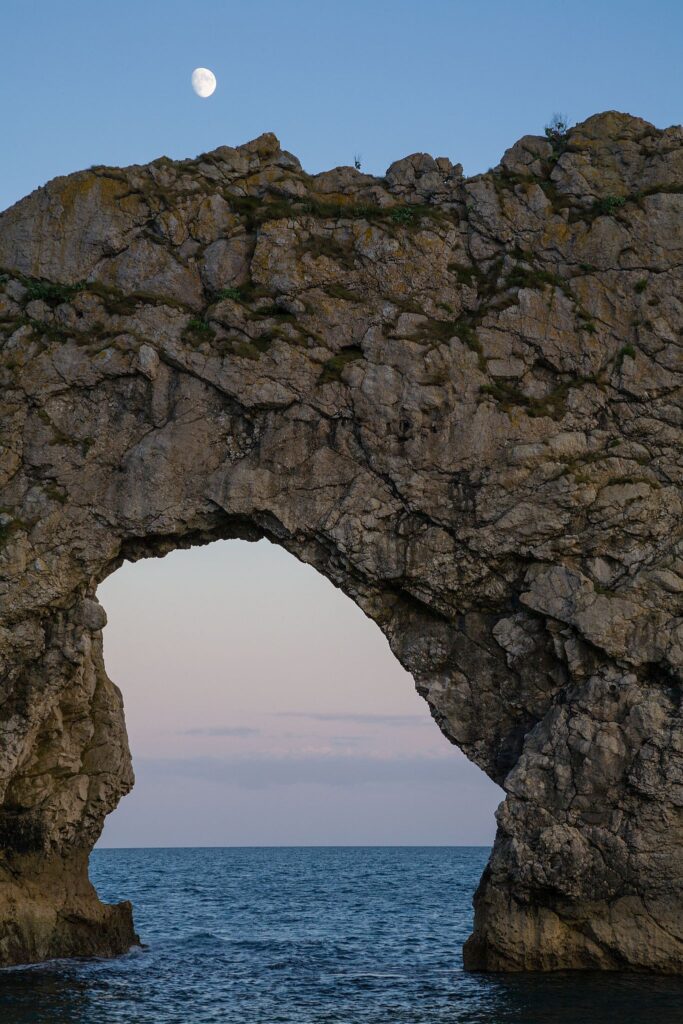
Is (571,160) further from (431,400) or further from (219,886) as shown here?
(219,886)

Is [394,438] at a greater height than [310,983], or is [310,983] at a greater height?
[394,438]

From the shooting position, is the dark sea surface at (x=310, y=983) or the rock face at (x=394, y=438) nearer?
the dark sea surface at (x=310, y=983)

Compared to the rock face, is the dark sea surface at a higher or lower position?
lower

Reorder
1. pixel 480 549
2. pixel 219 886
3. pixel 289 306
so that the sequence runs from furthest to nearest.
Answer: pixel 219 886
pixel 289 306
pixel 480 549

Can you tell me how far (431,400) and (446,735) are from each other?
8.53 m

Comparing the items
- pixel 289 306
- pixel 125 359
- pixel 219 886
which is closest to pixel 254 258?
pixel 289 306

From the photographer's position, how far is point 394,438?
28.3 meters

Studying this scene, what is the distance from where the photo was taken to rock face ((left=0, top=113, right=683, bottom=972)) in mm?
26531

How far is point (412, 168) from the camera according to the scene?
101 ft

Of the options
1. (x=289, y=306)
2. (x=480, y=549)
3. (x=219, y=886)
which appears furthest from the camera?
(x=219, y=886)

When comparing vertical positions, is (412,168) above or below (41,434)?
above

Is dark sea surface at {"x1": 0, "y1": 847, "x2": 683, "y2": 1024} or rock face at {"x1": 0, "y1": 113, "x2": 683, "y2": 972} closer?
dark sea surface at {"x1": 0, "y1": 847, "x2": 683, "y2": 1024}

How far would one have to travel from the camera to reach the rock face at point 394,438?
2653 cm

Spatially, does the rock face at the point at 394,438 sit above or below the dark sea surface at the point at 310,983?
above
